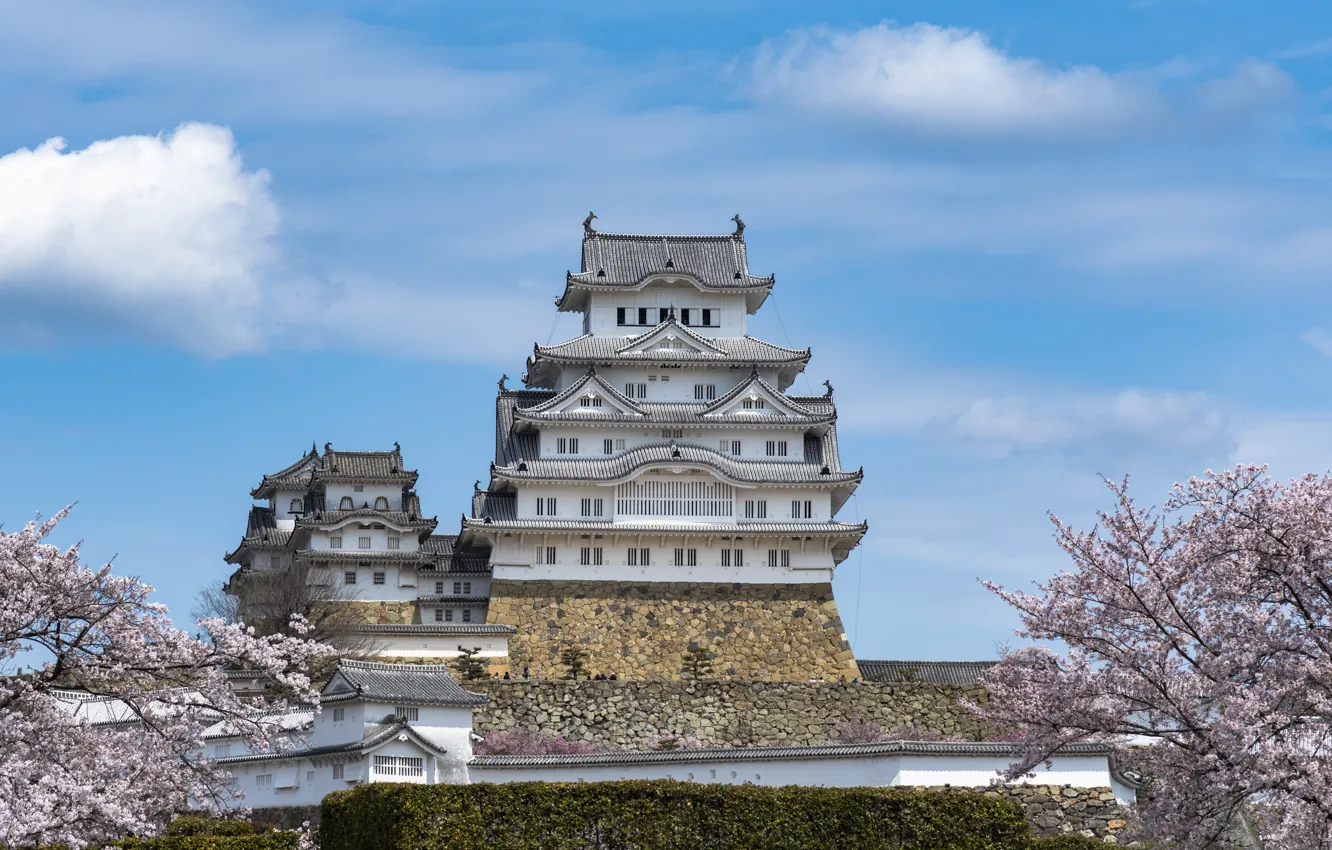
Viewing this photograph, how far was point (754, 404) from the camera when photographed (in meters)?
59.2

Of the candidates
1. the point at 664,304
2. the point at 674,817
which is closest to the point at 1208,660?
the point at 674,817

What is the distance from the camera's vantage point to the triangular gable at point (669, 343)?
6030 cm

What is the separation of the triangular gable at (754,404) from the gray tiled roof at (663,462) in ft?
5.28

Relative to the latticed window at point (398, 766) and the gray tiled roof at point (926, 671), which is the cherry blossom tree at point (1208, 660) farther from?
the gray tiled roof at point (926, 671)

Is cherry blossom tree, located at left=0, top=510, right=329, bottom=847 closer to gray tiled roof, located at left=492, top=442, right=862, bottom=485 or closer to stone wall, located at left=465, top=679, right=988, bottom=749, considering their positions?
stone wall, located at left=465, top=679, right=988, bottom=749

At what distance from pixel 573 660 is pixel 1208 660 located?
110 ft

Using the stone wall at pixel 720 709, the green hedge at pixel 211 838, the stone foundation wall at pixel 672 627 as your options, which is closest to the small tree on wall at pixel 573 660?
the stone foundation wall at pixel 672 627

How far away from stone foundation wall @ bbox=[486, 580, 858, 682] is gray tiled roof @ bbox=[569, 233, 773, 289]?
11.6m

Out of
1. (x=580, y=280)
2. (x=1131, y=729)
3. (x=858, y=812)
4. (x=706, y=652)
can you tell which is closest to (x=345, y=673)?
(x=858, y=812)

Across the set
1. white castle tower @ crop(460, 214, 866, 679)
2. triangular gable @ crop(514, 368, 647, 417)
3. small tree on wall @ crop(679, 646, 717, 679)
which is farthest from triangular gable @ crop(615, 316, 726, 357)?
small tree on wall @ crop(679, 646, 717, 679)

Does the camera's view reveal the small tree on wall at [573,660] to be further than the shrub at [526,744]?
Yes

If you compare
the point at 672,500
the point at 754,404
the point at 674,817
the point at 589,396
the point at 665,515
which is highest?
the point at 589,396

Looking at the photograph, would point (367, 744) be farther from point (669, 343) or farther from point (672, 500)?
point (669, 343)

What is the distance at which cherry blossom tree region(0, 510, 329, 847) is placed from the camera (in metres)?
22.7
